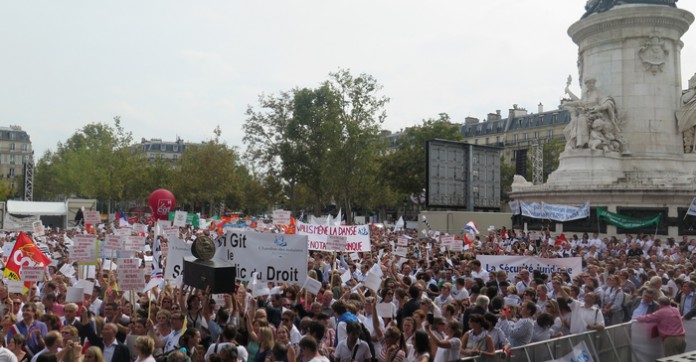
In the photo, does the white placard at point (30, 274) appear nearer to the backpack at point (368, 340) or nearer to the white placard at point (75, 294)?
the white placard at point (75, 294)

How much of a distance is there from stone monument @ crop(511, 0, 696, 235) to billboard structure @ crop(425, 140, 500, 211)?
13.8 ft

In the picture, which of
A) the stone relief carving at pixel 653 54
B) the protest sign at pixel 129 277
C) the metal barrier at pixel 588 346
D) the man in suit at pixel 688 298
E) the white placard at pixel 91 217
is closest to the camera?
the metal barrier at pixel 588 346

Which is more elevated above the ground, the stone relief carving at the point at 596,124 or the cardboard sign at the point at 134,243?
the stone relief carving at the point at 596,124

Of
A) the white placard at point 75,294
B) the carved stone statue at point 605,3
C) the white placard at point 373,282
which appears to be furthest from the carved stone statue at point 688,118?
the white placard at point 75,294

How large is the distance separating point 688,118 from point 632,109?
2.45m

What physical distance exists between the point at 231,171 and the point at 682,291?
5829 cm

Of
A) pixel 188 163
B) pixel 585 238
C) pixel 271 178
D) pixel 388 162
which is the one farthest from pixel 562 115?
pixel 585 238

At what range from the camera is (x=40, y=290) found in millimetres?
12125

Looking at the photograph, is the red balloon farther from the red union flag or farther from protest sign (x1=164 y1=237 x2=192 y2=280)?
protest sign (x1=164 y1=237 x2=192 y2=280)

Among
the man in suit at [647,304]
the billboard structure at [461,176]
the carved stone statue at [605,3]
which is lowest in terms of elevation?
the man in suit at [647,304]

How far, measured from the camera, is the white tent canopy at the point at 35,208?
42169mm

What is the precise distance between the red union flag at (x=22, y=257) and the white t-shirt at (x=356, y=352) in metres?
7.62

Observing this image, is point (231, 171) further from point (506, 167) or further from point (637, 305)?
point (637, 305)

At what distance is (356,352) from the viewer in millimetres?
7266
